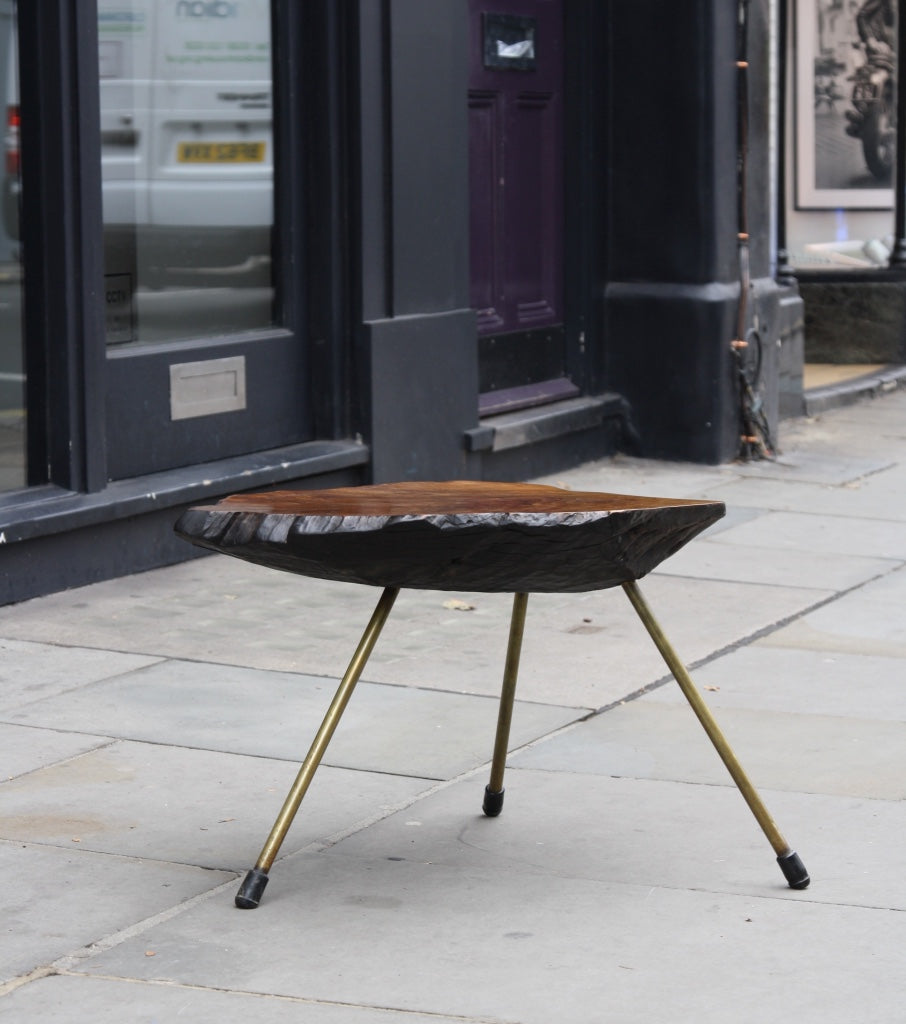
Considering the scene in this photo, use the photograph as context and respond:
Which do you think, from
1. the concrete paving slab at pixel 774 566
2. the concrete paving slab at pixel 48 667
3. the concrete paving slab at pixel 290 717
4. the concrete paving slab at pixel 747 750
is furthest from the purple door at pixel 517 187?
the concrete paving slab at pixel 747 750

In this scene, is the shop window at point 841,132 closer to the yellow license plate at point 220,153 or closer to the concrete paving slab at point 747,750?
the yellow license plate at point 220,153

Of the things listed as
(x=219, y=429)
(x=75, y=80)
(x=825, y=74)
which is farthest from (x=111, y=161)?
(x=825, y=74)

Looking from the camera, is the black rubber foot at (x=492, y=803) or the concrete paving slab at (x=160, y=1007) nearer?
the concrete paving slab at (x=160, y=1007)

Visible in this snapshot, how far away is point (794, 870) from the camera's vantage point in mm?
3732

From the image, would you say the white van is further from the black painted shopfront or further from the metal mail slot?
the metal mail slot

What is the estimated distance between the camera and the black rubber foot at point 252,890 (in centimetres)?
360

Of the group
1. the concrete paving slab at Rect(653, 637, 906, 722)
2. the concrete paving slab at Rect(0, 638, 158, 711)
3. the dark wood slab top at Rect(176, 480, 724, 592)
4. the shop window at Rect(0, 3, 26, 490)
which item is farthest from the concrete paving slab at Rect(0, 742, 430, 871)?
the shop window at Rect(0, 3, 26, 490)

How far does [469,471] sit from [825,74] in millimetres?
7495

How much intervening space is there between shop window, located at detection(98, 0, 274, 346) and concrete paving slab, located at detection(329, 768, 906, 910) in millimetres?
3144

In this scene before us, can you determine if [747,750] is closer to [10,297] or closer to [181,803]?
[181,803]

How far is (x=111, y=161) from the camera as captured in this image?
22.4ft

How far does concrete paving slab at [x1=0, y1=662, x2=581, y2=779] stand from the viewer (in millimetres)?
4695

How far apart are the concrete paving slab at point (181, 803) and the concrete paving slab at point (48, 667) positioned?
0.60 meters

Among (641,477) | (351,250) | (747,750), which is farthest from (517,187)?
(747,750)
